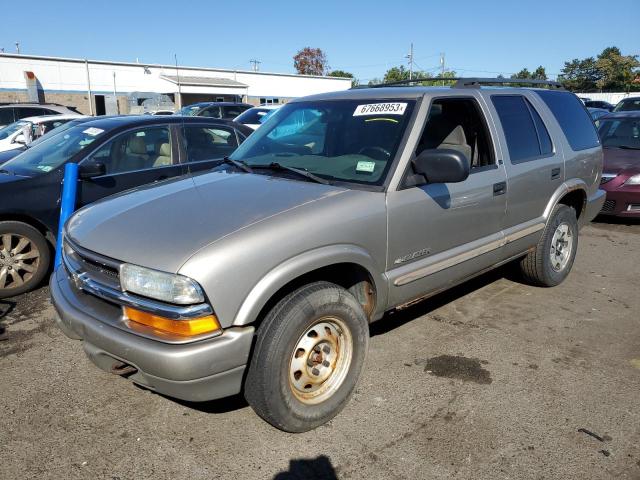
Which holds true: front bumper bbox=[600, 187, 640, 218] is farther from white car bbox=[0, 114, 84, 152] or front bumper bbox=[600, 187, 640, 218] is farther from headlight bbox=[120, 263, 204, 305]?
white car bbox=[0, 114, 84, 152]

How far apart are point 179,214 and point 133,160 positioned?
299 centimetres

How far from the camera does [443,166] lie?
10.0 ft

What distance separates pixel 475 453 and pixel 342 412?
0.79 metres

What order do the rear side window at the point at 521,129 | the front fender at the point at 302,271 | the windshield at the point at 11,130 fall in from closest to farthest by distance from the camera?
1. the front fender at the point at 302,271
2. the rear side window at the point at 521,129
3. the windshield at the point at 11,130

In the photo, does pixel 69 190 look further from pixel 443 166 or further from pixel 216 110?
pixel 216 110

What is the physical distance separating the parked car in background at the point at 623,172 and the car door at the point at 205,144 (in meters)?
5.17

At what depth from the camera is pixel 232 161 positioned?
3895 mm

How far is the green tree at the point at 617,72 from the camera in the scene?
60188 mm

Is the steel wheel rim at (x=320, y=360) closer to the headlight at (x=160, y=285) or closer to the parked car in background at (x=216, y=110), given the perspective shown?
the headlight at (x=160, y=285)

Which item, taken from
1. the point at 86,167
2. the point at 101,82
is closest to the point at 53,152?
the point at 86,167

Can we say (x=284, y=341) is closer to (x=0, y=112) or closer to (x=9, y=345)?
(x=9, y=345)

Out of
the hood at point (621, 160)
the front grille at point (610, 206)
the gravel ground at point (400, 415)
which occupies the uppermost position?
the hood at point (621, 160)

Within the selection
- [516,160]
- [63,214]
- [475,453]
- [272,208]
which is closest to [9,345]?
[63,214]

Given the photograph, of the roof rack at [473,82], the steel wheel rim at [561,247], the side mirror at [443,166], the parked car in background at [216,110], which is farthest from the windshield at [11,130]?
the steel wheel rim at [561,247]
